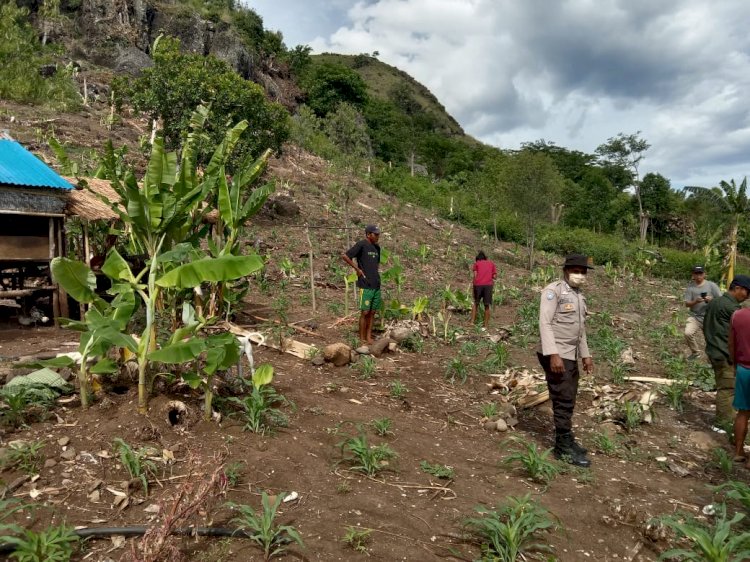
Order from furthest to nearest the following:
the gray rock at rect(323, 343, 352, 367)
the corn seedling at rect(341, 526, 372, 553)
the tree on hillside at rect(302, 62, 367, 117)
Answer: the tree on hillside at rect(302, 62, 367, 117)
the gray rock at rect(323, 343, 352, 367)
the corn seedling at rect(341, 526, 372, 553)

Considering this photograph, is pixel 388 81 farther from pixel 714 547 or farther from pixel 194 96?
pixel 714 547

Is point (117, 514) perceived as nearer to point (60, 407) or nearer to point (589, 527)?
point (60, 407)

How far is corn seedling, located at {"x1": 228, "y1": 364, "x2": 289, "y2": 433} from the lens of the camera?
441 centimetres

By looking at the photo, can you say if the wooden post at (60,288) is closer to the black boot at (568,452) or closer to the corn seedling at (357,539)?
the corn seedling at (357,539)

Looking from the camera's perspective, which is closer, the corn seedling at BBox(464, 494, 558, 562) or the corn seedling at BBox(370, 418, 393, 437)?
the corn seedling at BBox(464, 494, 558, 562)

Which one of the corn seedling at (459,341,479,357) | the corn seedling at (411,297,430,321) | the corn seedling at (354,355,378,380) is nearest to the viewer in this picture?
the corn seedling at (354,355,378,380)

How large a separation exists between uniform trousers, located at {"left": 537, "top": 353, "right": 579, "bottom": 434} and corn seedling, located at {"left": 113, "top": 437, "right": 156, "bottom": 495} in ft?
10.5

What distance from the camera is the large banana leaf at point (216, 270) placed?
393cm

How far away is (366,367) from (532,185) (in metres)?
15.9

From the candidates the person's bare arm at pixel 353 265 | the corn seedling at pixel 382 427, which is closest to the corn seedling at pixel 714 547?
the corn seedling at pixel 382 427

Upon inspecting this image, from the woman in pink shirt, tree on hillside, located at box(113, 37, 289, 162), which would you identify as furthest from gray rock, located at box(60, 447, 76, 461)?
tree on hillside, located at box(113, 37, 289, 162)

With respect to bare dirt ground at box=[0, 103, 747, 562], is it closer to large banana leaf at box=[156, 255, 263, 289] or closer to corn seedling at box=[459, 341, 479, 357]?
corn seedling at box=[459, 341, 479, 357]

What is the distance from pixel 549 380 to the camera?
184 inches

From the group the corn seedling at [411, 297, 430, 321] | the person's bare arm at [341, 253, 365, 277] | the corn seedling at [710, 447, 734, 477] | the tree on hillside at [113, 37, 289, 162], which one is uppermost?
the tree on hillside at [113, 37, 289, 162]
